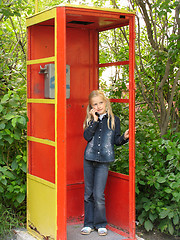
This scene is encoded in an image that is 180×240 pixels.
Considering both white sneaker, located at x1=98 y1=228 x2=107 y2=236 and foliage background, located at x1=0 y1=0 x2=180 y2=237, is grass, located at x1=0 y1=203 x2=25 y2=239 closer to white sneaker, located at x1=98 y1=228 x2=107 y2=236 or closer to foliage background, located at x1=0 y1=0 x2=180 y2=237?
foliage background, located at x1=0 y1=0 x2=180 y2=237

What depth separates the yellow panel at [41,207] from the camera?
12.4 ft

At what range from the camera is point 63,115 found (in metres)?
3.58

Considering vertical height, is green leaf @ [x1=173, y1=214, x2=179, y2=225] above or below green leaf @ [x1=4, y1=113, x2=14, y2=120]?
below

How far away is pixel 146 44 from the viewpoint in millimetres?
5734

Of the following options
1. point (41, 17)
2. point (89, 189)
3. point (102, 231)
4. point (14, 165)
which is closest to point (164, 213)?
point (102, 231)

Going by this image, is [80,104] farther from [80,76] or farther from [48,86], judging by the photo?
[48,86]

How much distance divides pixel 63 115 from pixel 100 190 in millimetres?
1027

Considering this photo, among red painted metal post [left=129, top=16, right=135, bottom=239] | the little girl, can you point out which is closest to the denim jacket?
the little girl

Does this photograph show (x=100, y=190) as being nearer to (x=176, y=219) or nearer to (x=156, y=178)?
(x=156, y=178)

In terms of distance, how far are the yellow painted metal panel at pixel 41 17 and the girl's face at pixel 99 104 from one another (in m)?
1.03

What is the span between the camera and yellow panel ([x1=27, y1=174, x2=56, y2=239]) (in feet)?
12.4

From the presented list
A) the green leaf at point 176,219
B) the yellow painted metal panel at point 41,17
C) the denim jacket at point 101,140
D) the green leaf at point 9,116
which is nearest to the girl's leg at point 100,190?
the denim jacket at point 101,140

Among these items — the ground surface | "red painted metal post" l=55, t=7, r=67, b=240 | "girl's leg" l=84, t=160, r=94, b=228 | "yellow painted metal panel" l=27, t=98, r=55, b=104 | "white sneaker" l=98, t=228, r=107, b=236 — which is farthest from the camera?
the ground surface

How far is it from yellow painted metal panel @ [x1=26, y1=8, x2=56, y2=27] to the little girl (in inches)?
39.3
